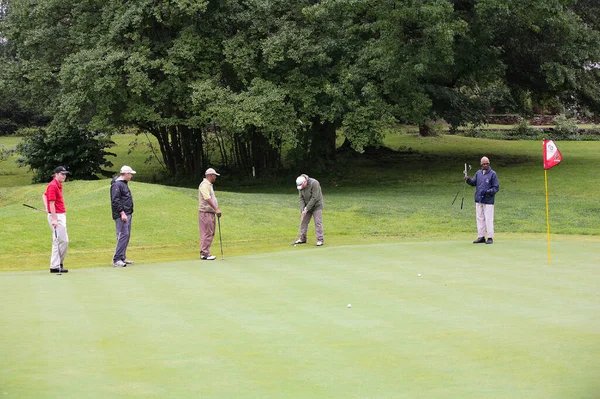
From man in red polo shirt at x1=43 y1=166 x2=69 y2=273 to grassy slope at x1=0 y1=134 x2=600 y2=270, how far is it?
7.75 feet

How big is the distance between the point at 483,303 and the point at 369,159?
114 ft

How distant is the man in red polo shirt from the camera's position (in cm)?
1599

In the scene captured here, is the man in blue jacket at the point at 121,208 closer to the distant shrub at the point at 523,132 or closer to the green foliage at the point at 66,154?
the green foliage at the point at 66,154

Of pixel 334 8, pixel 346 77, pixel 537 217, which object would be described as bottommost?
pixel 537 217

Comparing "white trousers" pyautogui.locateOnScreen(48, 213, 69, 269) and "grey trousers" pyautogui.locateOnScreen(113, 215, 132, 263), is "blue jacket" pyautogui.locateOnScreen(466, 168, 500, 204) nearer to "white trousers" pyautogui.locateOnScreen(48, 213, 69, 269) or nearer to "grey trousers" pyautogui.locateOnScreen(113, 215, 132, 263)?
"grey trousers" pyautogui.locateOnScreen(113, 215, 132, 263)

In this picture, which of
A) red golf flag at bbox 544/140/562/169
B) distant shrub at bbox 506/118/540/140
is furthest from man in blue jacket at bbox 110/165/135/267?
distant shrub at bbox 506/118/540/140

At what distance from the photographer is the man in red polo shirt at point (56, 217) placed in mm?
15992

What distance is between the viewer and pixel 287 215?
26.9 metres

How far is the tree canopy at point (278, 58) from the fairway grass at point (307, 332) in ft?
59.5

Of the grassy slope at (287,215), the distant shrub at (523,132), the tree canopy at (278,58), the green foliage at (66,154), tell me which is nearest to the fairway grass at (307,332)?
the grassy slope at (287,215)

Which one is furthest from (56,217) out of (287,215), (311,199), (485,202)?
(287,215)

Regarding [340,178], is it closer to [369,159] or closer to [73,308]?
[369,159]

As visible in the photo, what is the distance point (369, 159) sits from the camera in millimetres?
46688

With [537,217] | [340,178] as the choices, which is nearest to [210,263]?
[537,217]
